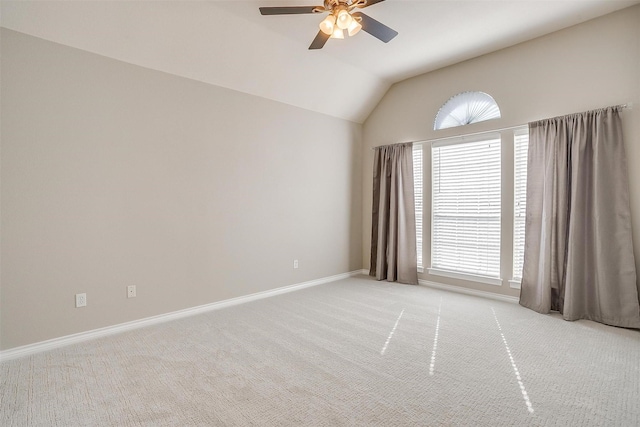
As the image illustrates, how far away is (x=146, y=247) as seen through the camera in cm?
317

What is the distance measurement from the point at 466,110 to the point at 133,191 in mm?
4227

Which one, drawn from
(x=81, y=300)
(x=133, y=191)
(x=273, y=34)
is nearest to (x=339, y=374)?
(x=81, y=300)

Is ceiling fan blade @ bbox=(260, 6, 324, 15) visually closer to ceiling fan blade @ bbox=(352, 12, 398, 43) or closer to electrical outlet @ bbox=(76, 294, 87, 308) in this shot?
ceiling fan blade @ bbox=(352, 12, 398, 43)

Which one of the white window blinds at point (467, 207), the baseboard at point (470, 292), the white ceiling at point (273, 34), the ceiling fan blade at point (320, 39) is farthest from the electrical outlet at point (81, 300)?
the white window blinds at point (467, 207)

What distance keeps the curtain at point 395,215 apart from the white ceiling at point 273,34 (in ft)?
4.38

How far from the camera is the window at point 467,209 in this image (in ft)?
13.2

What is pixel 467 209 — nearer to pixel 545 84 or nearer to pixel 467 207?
pixel 467 207

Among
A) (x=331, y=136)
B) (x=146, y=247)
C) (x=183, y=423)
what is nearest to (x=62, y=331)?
(x=146, y=247)

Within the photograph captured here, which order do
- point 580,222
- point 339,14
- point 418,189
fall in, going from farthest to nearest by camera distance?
1. point 418,189
2. point 580,222
3. point 339,14

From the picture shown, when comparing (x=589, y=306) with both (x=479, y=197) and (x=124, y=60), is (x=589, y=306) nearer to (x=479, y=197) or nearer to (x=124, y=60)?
(x=479, y=197)

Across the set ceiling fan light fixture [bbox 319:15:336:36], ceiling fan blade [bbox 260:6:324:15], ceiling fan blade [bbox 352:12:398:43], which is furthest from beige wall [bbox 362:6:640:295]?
ceiling fan blade [bbox 260:6:324:15]

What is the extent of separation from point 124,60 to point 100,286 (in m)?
2.17

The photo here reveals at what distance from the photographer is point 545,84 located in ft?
11.7

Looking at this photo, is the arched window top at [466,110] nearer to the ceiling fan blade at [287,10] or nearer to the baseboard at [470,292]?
the baseboard at [470,292]
